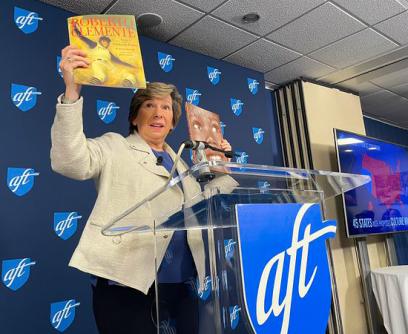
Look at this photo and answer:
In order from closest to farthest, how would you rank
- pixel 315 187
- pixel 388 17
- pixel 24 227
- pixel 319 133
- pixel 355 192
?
1. pixel 315 187
2. pixel 24 227
3. pixel 388 17
4. pixel 355 192
5. pixel 319 133

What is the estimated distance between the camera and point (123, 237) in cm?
103

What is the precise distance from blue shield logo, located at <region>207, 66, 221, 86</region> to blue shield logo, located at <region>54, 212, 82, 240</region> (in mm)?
1489

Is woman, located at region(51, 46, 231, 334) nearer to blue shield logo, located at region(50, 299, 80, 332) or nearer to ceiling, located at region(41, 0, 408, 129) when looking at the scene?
blue shield logo, located at region(50, 299, 80, 332)

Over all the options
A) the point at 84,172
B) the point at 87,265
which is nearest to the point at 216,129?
the point at 84,172

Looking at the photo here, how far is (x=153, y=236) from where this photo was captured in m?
1.01

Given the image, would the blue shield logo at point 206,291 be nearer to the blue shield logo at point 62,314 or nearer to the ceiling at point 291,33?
the blue shield logo at point 62,314

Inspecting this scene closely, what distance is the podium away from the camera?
28.4 inches

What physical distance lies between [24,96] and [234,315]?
1760 millimetres

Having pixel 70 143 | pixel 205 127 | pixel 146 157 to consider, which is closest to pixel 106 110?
pixel 205 127

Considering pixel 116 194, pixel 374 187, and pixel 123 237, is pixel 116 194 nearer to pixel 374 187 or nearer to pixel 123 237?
pixel 123 237

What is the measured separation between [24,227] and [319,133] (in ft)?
8.82

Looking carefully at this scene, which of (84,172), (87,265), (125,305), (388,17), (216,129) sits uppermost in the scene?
(388,17)

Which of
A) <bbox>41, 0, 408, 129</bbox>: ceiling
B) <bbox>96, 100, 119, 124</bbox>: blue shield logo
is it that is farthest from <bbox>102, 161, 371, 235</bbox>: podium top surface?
<bbox>41, 0, 408, 129</bbox>: ceiling

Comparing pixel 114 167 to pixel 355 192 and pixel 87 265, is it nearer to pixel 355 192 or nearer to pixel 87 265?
pixel 87 265
